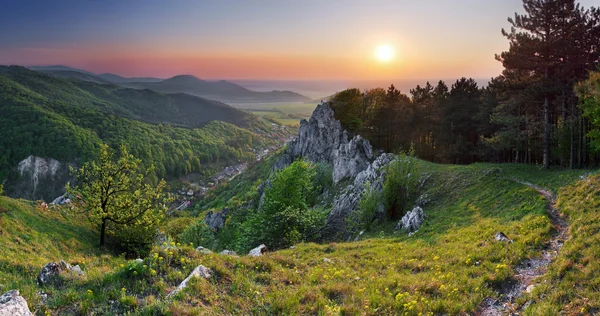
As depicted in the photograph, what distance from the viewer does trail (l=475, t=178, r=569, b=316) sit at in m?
10.8

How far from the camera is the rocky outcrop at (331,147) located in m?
54.2

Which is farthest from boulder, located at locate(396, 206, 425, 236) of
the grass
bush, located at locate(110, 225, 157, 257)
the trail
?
bush, located at locate(110, 225, 157, 257)

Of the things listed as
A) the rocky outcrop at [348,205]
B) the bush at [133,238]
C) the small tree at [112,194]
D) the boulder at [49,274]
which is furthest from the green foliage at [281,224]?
the boulder at [49,274]

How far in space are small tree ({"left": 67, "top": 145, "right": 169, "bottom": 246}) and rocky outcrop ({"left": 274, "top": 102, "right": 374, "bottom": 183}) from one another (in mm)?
32170

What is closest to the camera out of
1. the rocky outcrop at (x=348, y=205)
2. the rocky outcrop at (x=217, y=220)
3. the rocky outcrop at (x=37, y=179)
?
the rocky outcrop at (x=348, y=205)

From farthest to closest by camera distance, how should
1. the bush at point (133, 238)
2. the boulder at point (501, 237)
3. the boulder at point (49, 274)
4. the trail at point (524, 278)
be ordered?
the bush at point (133, 238) < the boulder at point (501, 237) < the trail at point (524, 278) < the boulder at point (49, 274)

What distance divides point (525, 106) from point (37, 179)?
577 feet

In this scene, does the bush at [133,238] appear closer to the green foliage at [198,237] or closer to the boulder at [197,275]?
the green foliage at [198,237]

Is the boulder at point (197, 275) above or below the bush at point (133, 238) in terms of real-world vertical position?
above

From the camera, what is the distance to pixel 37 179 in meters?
138

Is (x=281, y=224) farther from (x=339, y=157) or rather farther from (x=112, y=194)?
(x=339, y=157)

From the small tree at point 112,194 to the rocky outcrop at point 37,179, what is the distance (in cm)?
13819

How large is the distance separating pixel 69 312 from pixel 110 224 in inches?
1029

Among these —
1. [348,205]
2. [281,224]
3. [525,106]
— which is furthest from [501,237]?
[525,106]
